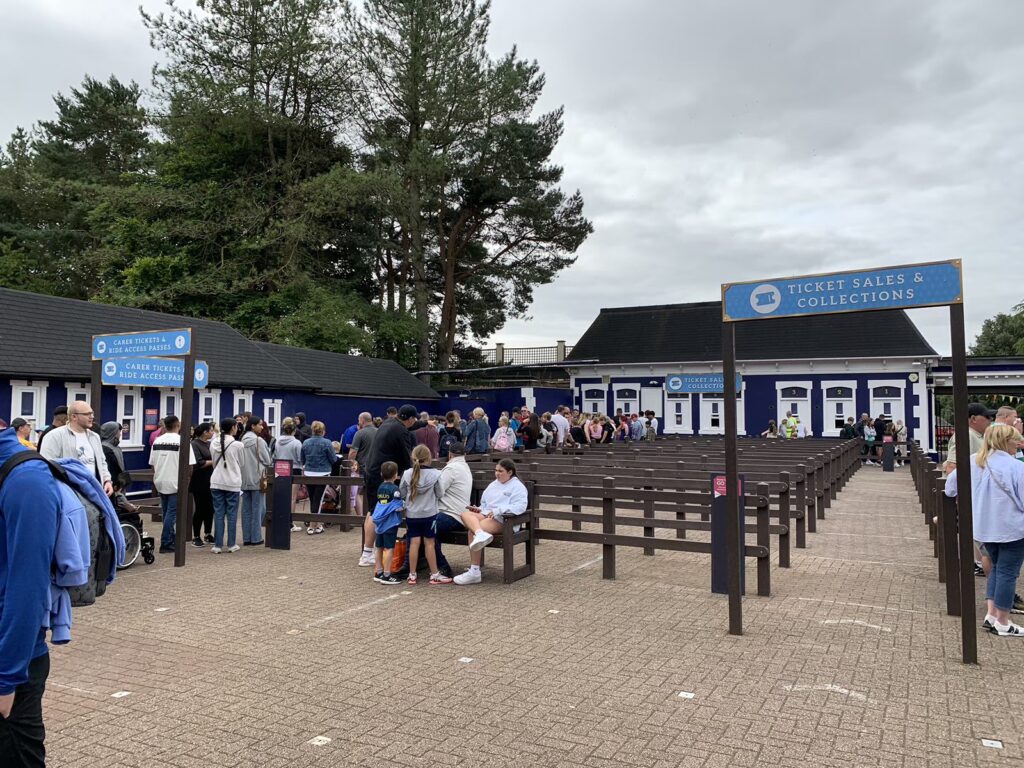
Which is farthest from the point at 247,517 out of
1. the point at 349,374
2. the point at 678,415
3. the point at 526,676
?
the point at 678,415

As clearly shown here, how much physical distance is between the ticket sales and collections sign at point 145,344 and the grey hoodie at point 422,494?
3976 millimetres

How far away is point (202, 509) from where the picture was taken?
11.7 metres

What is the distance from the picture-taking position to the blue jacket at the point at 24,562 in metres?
2.76

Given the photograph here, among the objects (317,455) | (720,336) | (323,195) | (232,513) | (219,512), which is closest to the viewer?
(219,512)

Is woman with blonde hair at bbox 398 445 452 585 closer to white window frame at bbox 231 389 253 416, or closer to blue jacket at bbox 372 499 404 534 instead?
blue jacket at bbox 372 499 404 534

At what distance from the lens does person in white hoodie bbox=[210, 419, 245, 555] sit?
10.8 meters

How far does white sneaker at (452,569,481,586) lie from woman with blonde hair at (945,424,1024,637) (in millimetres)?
5057

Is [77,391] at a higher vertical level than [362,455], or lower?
higher

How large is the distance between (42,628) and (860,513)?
15.5 metres

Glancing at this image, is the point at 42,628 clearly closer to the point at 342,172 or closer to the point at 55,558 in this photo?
the point at 55,558

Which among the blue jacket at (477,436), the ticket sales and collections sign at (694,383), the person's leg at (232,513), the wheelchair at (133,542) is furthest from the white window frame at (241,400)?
the ticket sales and collections sign at (694,383)

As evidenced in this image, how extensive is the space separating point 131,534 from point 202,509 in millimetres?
1964

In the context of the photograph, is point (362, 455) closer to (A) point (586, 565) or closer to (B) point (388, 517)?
(B) point (388, 517)

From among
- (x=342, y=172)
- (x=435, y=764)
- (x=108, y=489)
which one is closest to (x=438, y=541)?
(x=108, y=489)
